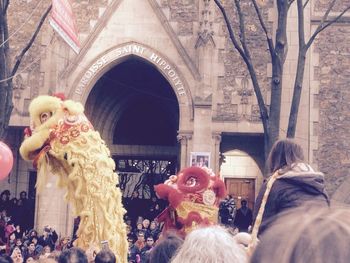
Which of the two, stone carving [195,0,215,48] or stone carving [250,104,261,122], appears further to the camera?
stone carving [250,104,261,122]

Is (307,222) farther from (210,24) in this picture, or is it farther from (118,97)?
(118,97)

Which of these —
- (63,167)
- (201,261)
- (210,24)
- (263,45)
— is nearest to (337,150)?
(263,45)

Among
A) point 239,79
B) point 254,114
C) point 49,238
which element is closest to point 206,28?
point 239,79

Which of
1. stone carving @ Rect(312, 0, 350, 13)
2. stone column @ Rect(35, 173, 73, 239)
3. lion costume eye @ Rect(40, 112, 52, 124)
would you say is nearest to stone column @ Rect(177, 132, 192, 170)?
stone column @ Rect(35, 173, 73, 239)

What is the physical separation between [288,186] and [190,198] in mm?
4146

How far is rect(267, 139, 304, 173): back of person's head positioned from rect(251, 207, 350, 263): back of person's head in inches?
129

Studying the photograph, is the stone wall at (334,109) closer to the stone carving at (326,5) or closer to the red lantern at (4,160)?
the stone carving at (326,5)

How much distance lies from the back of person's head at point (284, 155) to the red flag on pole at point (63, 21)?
9.40 metres

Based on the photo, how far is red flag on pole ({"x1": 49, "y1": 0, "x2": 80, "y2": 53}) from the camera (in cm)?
1344

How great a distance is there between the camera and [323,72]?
59.9 ft

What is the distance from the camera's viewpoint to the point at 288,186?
430 centimetres

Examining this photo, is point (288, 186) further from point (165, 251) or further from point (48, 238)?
point (48, 238)

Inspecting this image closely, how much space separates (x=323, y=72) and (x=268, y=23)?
1.96m

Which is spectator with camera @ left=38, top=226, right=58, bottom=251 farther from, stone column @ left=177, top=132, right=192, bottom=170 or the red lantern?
the red lantern
